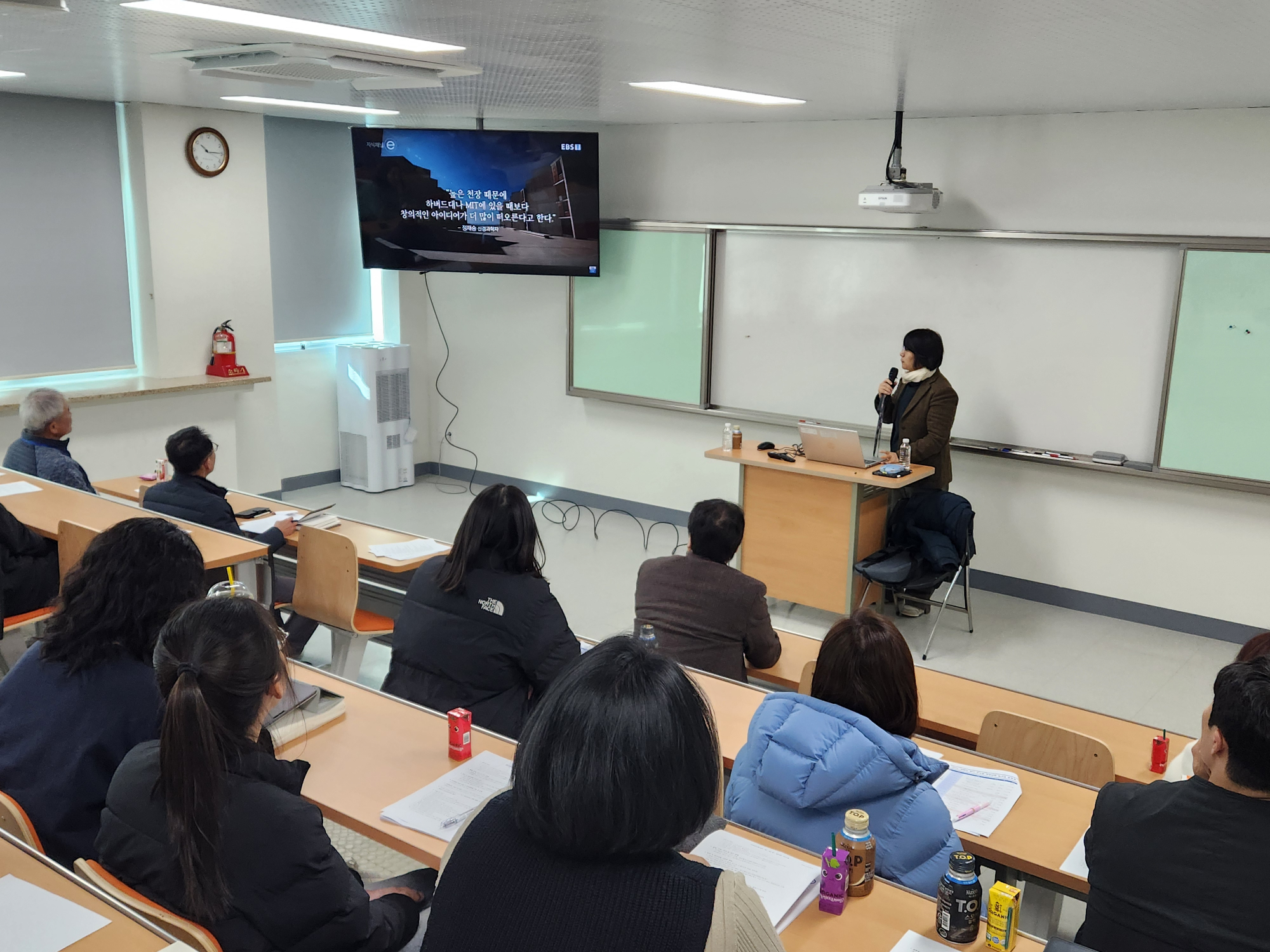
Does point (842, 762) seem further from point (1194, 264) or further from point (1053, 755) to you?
point (1194, 264)

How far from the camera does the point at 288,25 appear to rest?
3539 mm

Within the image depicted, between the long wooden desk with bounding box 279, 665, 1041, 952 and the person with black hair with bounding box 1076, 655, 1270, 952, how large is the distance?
196 mm

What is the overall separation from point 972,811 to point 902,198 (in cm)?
385

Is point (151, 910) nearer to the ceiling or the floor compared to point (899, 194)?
nearer to the floor

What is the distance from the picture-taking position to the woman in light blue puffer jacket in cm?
212

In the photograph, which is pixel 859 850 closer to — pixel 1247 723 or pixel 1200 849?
pixel 1200 849

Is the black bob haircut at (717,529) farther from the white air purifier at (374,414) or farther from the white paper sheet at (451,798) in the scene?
the white air purifier at (374,414)

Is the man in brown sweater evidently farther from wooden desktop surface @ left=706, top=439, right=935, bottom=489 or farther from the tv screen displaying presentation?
the tv screen displaying presentation

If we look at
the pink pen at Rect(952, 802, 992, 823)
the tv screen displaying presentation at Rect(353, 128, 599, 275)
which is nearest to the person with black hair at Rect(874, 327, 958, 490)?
the tv screen displaying presentation at Rect(353, 128, 599, 275)

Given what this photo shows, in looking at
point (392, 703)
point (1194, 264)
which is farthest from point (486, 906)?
point (1194, 264)

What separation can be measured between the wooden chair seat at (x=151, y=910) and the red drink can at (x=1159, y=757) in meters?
2.31

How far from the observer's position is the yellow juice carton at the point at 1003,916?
188 centimetres

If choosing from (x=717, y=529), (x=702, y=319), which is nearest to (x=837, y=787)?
(x=717, y=529)

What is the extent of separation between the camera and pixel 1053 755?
2705 millimetres
